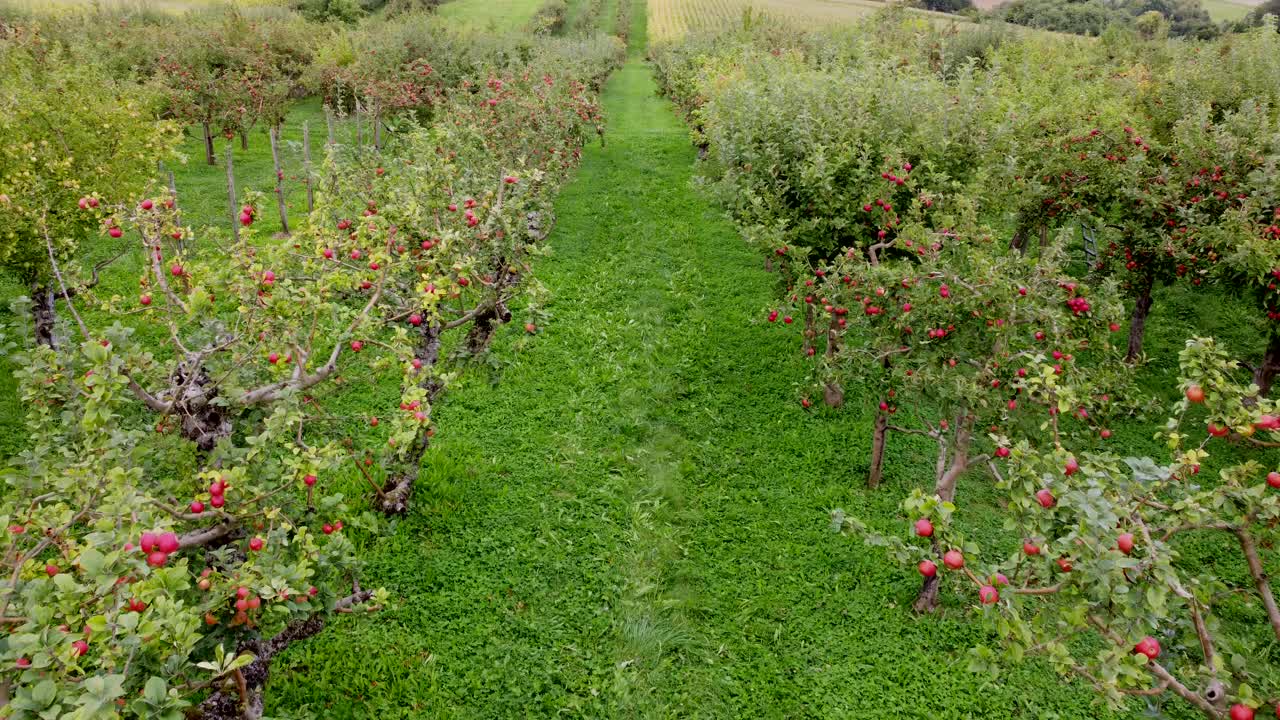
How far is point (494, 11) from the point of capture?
6175 centimetres

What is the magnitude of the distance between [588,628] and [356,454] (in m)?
3.59

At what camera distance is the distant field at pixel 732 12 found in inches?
2302

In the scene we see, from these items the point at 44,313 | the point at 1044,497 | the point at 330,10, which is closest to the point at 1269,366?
the point at 1044,497

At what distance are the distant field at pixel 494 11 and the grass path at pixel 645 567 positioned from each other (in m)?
50.0

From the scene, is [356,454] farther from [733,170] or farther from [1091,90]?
[1091,90]

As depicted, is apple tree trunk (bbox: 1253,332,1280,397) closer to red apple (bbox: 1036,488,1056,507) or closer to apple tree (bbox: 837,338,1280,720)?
apple tree (bbox: 837,338,1280,720)

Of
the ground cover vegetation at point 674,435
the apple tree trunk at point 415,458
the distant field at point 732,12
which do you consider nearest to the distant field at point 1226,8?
the distant field at point 732,12

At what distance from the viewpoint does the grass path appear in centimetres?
700

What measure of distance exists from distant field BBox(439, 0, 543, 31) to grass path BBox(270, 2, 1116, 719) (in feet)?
164

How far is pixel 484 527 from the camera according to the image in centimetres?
898

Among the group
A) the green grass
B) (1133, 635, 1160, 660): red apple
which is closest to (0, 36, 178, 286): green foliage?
(1133, 635, 1160, 660): red apple

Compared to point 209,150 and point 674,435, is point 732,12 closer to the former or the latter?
point 209,150

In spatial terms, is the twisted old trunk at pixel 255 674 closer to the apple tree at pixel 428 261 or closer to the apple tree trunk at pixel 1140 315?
the apple tree at pixel 428 261

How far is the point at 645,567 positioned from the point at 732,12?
218ft
